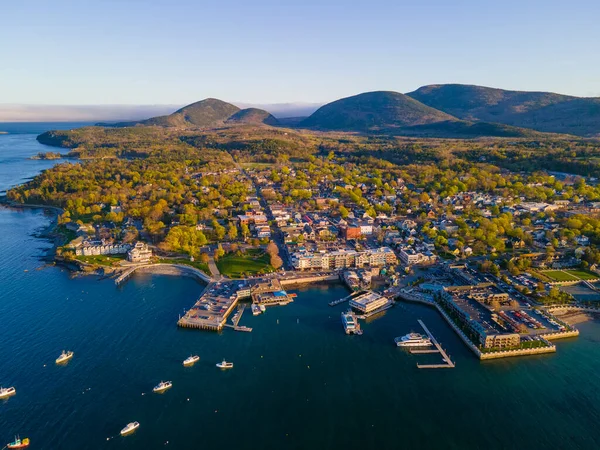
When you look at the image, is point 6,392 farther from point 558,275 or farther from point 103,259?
point 558,275

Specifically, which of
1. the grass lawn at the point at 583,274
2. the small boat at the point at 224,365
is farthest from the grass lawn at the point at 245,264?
the grass lawn at the point at 583,274

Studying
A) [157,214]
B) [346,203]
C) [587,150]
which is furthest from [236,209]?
[587,150]

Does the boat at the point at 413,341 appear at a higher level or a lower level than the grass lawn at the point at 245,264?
lower

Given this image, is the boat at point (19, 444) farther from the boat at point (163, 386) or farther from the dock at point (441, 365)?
the dock at point (441, 365)

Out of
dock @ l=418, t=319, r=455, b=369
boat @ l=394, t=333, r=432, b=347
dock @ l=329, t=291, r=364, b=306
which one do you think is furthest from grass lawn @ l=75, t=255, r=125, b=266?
dock @ l=418, t=319, r=455, b=369

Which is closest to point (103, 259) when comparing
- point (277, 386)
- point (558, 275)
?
point (277, 386)

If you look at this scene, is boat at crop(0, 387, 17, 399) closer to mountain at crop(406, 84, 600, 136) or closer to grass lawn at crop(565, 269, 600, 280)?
grass lawn at crop(565, 269, 600, 280)

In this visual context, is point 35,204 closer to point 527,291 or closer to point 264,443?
point 264,443
